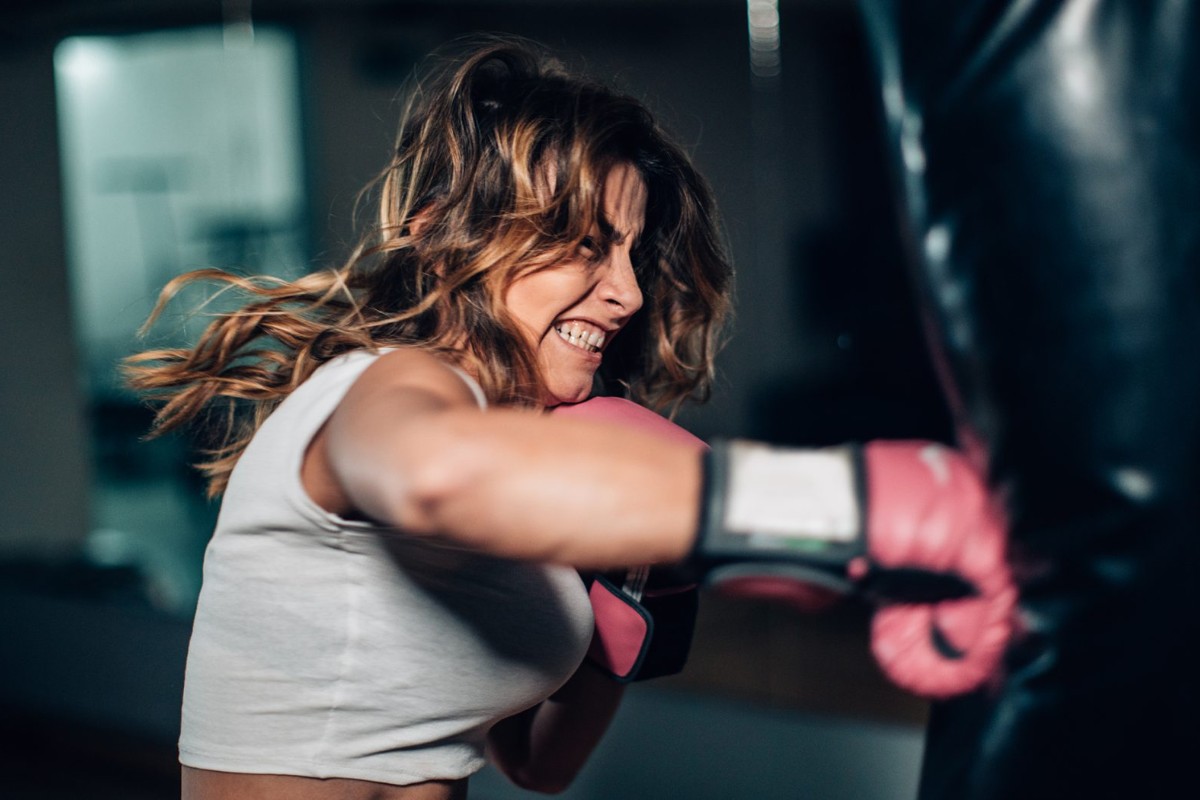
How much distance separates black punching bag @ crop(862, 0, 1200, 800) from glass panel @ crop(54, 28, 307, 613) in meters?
2.97

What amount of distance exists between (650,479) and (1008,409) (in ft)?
0.66

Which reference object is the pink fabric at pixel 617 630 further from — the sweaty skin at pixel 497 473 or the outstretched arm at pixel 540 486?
the outstretched arm at pixel 540 486

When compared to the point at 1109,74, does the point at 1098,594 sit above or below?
below

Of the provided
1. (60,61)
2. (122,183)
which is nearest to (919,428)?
(122,183)

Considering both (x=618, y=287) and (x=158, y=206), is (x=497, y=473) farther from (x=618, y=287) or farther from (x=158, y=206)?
(x=158, y=206)

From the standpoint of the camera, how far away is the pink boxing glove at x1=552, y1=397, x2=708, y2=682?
1.00 m

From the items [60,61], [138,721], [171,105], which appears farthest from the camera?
[60,61]

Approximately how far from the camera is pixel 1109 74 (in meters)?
0.59

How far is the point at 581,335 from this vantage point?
3.34ft

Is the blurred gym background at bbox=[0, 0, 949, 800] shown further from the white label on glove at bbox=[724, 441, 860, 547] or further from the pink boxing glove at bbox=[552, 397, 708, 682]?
the white label on glove at bbox=[724, 441, 860, 547]

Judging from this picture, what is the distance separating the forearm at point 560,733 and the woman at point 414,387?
8.1 inches

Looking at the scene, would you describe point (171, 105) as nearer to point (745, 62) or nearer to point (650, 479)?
point (745, 62)

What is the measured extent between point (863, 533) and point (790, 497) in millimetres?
45

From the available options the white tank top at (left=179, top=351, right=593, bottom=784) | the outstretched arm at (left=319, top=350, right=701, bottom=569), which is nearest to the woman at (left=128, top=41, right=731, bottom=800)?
the white tank top at (left=179, top=351, right=593, bottom=784)
